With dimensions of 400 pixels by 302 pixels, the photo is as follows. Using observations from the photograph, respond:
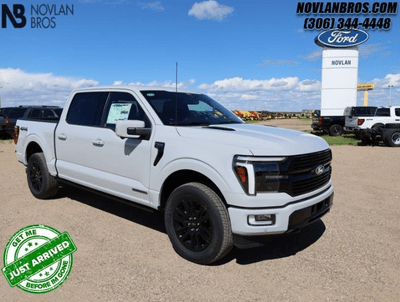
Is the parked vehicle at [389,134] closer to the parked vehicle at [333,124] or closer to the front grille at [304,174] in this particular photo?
the parked vehicle at [333,124]

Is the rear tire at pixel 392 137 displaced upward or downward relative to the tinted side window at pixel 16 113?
downward

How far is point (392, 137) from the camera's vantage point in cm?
1535

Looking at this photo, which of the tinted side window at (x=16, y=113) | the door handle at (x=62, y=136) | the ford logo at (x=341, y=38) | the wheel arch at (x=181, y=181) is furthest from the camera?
the ford logo at (x=341, y=38)

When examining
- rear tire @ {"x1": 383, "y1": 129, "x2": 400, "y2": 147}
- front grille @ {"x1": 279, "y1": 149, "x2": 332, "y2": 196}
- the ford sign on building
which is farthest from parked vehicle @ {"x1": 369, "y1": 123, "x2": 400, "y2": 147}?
front grille @ {"x1": 279, "y1": 149, "x2": 332, "y2": 196}

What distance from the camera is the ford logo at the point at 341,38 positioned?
25.2 metres

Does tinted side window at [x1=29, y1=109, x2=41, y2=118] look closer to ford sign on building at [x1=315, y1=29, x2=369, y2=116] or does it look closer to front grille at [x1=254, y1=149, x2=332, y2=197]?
front grille at [x1=254, y1=149, x2=332, y2=197]

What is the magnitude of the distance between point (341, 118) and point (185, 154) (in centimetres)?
1982

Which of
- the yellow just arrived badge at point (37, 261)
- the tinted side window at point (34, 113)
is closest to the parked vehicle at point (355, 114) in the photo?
the tinted side window at point (34, 113)

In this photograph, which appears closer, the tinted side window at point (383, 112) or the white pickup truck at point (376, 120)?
the white pickup truck at point (376, 120)

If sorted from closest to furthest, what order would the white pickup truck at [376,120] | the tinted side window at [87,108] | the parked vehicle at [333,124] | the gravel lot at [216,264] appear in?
the gravel lot at [216,264] → the tinted side window at [87,108] → the white pickup truck at [376,120] → the parked vehicle at [333,124]

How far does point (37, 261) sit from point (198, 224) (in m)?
1.65

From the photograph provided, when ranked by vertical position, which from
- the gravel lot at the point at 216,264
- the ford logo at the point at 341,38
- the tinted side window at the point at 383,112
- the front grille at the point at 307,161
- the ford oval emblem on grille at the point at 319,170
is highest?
the ford logo at the point at 341,38

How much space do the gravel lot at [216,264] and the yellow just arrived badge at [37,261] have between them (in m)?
0.10

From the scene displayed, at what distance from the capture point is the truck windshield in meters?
4.33
